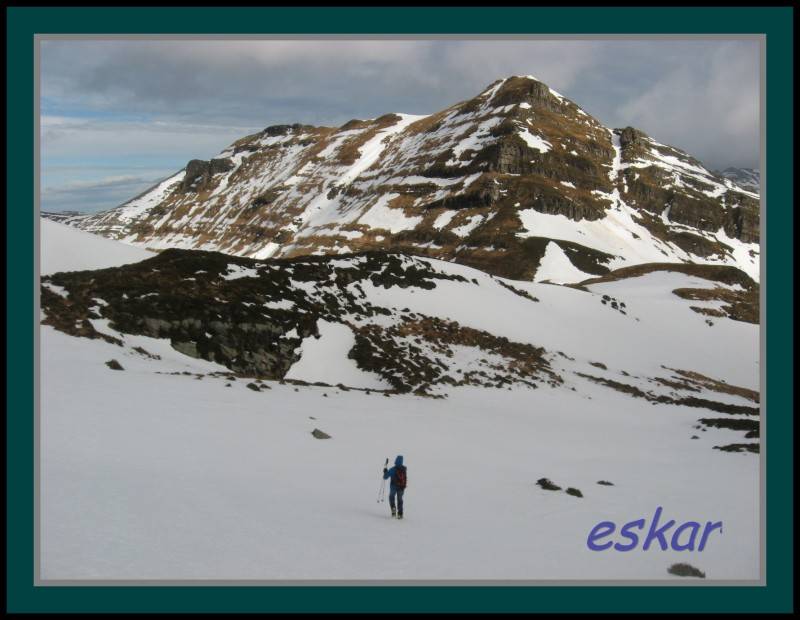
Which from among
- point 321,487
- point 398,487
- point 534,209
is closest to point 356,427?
point 321,487

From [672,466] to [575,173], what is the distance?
172 meters

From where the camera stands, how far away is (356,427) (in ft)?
68.0

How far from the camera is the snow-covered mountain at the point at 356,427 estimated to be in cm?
944

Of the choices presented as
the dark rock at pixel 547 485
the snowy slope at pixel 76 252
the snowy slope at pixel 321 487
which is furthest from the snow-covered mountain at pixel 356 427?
the dark rock at pixel 547 485

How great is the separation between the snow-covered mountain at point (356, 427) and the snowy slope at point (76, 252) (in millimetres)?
277

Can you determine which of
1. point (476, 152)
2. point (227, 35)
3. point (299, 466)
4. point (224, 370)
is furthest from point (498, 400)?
point (476, 152)

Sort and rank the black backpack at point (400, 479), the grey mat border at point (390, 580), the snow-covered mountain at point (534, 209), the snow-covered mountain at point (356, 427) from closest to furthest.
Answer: the grey mat border at point (390, 580), the snow-covered mountain at point (356, 427), the black backpack at point (400, 479), the snow-covered mountain at point (534, 209)

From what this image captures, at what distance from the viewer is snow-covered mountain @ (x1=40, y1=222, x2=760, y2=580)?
31.0ft

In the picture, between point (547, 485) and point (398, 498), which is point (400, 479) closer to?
point (398, 498)

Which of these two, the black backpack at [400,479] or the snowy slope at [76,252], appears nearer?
the black backpack at [400,479]

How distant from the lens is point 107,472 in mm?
10648

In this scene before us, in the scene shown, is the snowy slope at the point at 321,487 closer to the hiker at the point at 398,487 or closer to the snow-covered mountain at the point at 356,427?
the snow-covered mountain at the point at 356,427

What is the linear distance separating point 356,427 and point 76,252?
2283cm

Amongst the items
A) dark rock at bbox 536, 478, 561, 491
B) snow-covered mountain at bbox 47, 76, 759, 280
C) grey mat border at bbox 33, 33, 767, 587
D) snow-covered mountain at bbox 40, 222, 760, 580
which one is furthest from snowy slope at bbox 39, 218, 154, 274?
snow-covered mountain at bbox 47, 76, 759, 280
